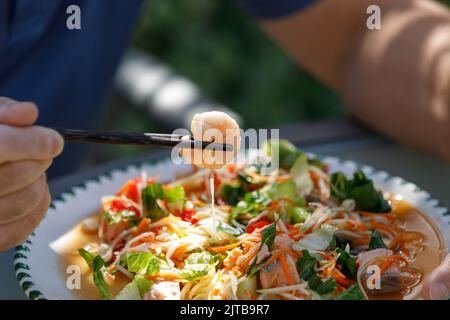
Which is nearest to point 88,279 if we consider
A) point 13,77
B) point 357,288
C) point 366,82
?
point 357,288

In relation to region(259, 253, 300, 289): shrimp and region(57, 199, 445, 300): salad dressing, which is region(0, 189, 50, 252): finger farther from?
region(259, 253, 300, 289): shrimp

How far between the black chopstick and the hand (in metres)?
0.04

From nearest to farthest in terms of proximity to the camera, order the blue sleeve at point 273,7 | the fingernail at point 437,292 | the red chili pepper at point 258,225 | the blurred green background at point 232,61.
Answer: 1. the fingernail at point 437,292
2. the red chili pepper at point 258,225
3. the blue sleeve at point 273,7
4. the blurred green background at point 232,61

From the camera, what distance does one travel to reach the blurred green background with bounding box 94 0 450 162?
3553 mm

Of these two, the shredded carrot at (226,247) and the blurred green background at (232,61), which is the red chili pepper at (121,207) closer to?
the shredded carrot at (226,247)

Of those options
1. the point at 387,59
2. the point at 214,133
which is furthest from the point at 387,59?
the point at 214,133

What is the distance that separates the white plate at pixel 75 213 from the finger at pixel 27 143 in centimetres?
21

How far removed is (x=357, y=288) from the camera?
1.06 meters

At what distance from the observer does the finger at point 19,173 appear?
3.41 ft

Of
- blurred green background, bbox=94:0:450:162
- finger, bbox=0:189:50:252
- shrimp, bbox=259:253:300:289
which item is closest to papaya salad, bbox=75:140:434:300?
shrimp, bbox=259:253:300:289

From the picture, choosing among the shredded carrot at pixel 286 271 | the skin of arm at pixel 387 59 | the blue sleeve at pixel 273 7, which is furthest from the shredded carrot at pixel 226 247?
the blue sleeve at pixel 273 7

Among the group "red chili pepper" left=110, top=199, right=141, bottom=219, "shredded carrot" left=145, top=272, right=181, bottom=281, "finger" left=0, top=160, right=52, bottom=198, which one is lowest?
"shredded carrot" left=145, top=272, right=181, bottom=281

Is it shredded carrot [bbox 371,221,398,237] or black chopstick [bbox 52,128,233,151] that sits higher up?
black chopstick [bbox 52,128,233,151]

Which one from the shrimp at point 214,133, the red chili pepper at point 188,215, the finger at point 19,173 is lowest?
the red chili pepper at point 188,215
